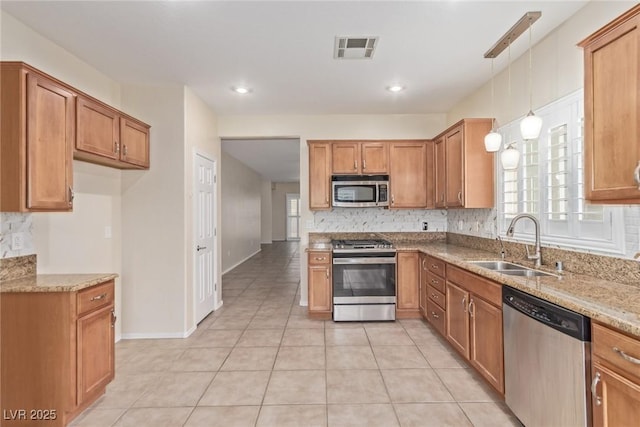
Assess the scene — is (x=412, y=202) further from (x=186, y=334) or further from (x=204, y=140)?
(x=186, y=334)

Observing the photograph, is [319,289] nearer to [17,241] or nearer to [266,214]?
[17,241]

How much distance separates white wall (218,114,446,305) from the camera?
15.4ft

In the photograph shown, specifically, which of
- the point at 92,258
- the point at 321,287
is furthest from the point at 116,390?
the point at 321,287

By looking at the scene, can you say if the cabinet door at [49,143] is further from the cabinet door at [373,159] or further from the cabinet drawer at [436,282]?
the cabinet drawer at [436,282]

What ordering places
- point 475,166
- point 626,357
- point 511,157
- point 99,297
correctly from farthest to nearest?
1. point 475,166
2. point 511,157
3. point 99,297
4. point 626,357

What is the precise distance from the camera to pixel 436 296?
138 inches

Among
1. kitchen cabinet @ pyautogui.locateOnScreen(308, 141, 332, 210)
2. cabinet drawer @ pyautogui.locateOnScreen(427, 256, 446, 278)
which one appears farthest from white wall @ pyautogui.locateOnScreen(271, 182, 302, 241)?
cabinet drawer @ pyautogui.locateOnScreen(427, 256, 446, 278)

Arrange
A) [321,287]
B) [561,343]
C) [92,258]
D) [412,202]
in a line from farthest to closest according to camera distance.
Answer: [412,202]
[321,287]
[92,258]
[561,343]

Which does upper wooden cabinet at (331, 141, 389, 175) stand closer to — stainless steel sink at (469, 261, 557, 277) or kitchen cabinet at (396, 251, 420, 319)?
kitchen cabinet at (396, 251, 420, 319)

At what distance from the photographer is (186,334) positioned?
3557 mm

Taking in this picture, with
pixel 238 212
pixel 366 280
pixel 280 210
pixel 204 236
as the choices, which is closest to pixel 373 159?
pixel 366 280

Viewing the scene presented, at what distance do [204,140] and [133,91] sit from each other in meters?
0.91

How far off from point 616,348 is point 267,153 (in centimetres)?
671

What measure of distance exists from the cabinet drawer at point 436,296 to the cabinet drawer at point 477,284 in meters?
0.29
